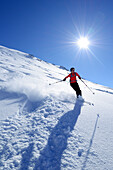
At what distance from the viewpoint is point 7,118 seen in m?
3.39

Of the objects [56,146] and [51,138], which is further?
[51,138]

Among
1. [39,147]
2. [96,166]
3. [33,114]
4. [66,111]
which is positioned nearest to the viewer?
[96,166]

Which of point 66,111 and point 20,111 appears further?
point 66,111

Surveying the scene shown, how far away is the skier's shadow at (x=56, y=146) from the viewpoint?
2.18 meters

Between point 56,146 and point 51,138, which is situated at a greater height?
point 51,138

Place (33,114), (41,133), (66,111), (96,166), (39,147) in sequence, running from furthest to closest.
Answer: (66,111) → (33,114) → (41,133) → (39,147) → (96,166)

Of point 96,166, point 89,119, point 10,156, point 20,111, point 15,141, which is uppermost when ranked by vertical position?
point 89,119

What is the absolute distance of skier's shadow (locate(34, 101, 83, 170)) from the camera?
218 centimetres

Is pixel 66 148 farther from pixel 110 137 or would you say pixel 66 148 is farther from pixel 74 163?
pixel 110 137

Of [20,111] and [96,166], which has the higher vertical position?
[20,111]

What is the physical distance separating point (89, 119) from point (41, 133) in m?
2.12

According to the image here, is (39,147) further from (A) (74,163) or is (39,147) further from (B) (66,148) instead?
(A) (74,163)

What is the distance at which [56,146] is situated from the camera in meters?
2.64

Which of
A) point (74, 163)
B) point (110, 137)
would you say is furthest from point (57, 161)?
point (110, 137)
